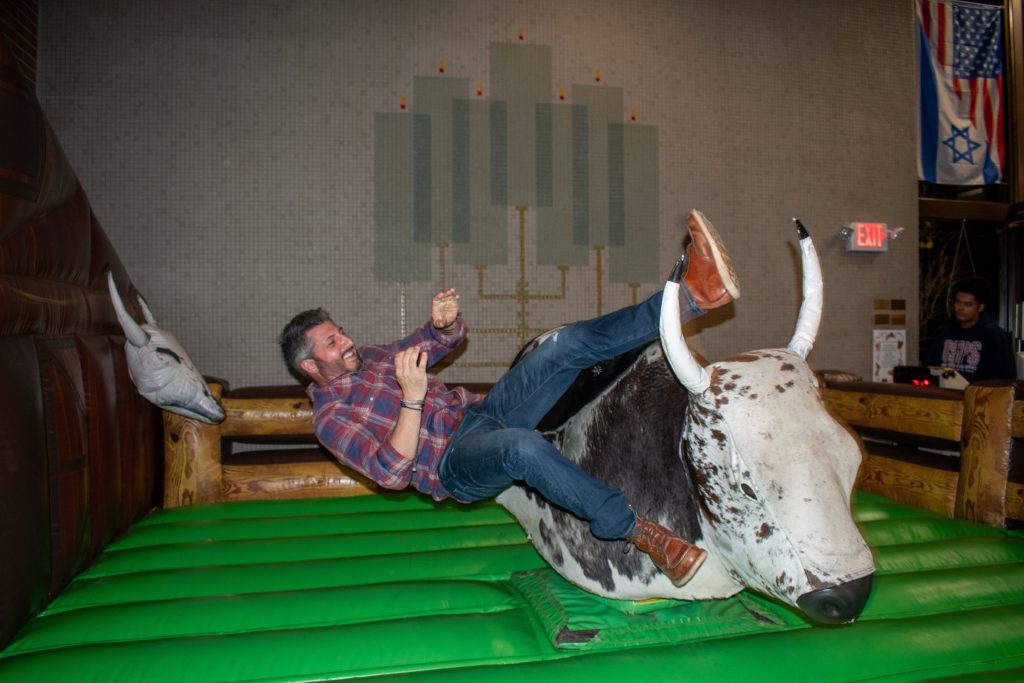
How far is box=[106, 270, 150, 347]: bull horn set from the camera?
7.45 ft

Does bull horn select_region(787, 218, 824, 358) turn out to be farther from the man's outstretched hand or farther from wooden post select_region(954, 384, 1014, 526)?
wooden post select_region(954, 384, 1014, 526)

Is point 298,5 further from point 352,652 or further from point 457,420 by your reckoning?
point 352,652

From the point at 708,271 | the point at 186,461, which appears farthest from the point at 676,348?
the point at 186,461

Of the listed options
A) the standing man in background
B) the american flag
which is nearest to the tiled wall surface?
the american flag

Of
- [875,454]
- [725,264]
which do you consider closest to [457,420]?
[725,264]

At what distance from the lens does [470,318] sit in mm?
3934

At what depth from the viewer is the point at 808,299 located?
4.90 feet

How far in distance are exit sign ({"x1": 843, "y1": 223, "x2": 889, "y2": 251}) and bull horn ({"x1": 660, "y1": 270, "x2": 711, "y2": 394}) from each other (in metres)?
3.90

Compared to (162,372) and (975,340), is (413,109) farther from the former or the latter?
(975,340)

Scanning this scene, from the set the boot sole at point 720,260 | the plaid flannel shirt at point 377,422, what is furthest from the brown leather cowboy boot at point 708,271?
the plaid flannel shirt at point 377,422

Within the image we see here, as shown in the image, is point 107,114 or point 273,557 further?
point 107,114

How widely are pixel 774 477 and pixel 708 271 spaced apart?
55 centimetres

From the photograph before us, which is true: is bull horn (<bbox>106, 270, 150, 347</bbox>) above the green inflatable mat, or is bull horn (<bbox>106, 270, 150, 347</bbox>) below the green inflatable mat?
above

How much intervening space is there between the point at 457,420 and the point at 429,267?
6.43ft
